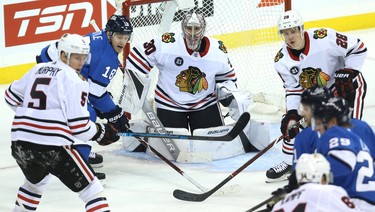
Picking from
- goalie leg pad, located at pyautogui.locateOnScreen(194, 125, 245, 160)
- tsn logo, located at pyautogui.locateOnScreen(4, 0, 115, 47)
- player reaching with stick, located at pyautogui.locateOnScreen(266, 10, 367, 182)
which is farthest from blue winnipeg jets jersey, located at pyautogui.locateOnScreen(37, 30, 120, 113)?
tsn logo, located at pyautogui.locateOnScreen(4, 0, 115, 47)

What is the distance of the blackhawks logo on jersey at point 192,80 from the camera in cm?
630

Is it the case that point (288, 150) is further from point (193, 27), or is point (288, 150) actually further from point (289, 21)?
point (193, 27)

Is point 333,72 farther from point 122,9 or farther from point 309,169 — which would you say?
point 309,169

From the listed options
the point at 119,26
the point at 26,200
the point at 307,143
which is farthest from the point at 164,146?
the point at 307,143

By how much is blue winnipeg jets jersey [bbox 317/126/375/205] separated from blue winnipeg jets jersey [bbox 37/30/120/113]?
2.02 meters

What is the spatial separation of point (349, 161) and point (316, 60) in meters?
1.95

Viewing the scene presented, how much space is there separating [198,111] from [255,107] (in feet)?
3.70

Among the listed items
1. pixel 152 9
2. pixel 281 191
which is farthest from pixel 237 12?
pixel 281 191

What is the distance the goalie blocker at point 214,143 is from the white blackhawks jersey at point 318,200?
2670 millimetres

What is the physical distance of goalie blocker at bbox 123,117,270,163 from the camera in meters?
6.35

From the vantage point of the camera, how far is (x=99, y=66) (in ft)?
19.0

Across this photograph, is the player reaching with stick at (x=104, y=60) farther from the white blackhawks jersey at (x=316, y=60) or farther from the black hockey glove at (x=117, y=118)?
the white blackhawks jersey at (x=316, y=60)

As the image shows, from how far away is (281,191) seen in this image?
4031 millimetres

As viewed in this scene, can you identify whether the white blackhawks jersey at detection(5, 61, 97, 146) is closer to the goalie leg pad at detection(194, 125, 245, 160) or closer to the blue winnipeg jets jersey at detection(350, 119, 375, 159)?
the blue winnipeg jets jersey at detection(350, 119, 375, 159)
